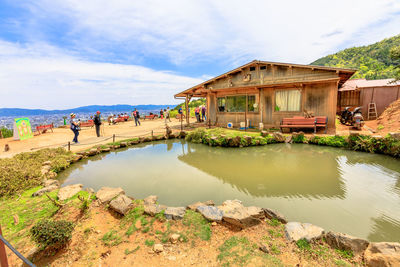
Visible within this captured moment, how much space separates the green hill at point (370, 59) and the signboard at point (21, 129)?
5099cm

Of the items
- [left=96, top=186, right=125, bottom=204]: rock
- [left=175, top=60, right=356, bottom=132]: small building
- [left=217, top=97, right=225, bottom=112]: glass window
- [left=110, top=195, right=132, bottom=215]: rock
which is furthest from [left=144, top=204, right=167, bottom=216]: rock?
[left=217, top=97, right=225, bottom=112]: glass window

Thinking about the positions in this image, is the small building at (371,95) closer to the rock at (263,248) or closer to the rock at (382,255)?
the rock at (382,255)

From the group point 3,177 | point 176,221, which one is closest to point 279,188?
point 176,221

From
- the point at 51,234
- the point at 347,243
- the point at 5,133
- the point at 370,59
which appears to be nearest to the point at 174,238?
the point at 51,234

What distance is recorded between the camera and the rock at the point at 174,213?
3.62m

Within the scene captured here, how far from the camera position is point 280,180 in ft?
19.1

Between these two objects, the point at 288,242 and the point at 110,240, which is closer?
the point at 288,242

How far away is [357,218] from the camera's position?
3.84m

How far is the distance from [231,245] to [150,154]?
7.40m

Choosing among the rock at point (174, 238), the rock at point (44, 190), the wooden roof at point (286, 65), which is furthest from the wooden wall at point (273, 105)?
the rock at point (44, 190)

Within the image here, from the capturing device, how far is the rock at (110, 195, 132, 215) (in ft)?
12.7

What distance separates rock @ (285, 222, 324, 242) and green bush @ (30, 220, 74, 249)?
12.7ft

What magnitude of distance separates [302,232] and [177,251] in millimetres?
2207

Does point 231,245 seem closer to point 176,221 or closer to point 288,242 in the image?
point 288,242
